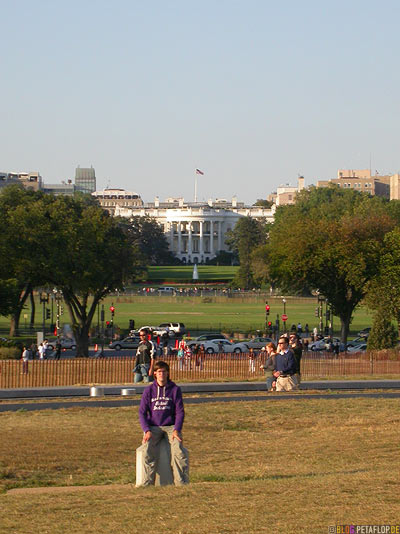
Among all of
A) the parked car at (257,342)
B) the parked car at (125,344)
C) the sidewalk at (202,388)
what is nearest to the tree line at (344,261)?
the parked car at (257,342)

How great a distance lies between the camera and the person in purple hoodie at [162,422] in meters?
13.5

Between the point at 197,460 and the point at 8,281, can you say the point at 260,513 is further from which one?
the point at 8,281

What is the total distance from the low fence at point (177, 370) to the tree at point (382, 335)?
34.2 ft

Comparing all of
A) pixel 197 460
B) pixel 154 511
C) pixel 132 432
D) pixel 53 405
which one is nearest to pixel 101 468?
pixel 197 460

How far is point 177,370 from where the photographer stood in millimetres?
38719

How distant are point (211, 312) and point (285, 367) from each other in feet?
255

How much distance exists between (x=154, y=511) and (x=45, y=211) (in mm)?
54734

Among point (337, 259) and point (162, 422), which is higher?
point (337, 259)

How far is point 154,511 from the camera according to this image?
11.9 m

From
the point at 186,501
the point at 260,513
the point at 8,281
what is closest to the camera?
the point at 260,513

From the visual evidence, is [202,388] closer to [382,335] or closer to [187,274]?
[382,335]

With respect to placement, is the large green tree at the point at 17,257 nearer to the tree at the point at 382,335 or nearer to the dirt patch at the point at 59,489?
the tree at the point at 382,335

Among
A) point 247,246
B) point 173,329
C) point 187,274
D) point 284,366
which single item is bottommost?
point 173,329

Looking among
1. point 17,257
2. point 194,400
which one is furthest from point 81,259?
point 194,400
